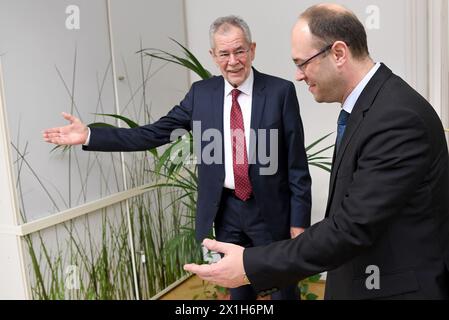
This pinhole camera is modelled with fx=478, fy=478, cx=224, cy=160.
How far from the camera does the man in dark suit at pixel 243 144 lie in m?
1.96

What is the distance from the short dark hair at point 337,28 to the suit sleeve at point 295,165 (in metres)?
0.81

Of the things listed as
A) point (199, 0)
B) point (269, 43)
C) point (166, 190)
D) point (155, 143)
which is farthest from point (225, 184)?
point (199, 0)

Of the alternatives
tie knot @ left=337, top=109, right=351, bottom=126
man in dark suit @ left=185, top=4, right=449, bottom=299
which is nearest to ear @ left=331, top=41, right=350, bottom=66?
man in dark suit @ left=185, top=4, right=449, bottom=299

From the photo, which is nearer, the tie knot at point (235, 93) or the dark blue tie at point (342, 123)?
the dark blue tie at point (342, 123)

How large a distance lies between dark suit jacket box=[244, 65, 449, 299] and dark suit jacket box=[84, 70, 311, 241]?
0.78 metres

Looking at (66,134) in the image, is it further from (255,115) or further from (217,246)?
(217,246)

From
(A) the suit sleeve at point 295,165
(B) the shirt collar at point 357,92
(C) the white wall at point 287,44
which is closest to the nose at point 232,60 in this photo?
(A) the suit sleeve at point 295,165

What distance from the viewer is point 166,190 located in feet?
10.4

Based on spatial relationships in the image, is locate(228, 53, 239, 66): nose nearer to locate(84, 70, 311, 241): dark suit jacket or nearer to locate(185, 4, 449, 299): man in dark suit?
locate(84, 70, 311, 241): dark suit jacket

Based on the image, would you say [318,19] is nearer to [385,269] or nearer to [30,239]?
[385,269]

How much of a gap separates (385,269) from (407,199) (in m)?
0.20

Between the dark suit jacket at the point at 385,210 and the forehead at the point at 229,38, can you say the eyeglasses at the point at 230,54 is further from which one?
the dark suit jacket at the point at 385,210

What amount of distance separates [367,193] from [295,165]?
0.95 meters

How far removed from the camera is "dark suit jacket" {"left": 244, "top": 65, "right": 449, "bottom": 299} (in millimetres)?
1025
